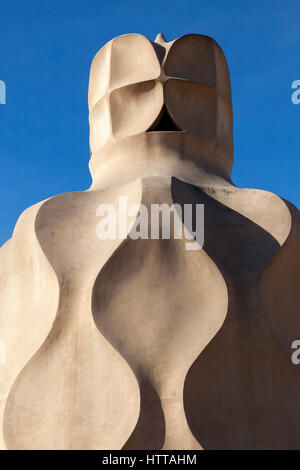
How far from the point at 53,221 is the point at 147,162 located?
183cm

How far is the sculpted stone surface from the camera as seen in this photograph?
707 centimetres

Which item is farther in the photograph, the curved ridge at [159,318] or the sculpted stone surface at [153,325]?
the sculpted stone surface at [153,325]

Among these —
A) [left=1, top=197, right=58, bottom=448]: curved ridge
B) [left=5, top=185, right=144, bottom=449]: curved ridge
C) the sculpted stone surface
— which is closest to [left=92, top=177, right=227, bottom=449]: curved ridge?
the sculpted stone surface

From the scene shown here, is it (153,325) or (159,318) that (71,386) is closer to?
(153,325)

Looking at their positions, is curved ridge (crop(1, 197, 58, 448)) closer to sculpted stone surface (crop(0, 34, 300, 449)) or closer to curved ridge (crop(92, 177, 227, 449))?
sculpted stone surface (crop(0, 34, 300, 449))

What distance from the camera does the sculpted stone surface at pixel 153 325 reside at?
7066 mm

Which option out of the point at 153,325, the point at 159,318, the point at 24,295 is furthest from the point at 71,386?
the point at 24,295

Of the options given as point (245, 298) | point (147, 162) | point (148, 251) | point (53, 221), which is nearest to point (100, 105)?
point (147, 162)

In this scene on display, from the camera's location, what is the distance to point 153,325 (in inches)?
294

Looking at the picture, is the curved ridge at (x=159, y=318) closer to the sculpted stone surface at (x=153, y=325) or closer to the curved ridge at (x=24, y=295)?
the sculpted stone surface at (x=153, y=325)

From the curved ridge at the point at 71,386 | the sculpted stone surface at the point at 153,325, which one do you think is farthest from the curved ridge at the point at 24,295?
the curved ridge at the point at 71,386
